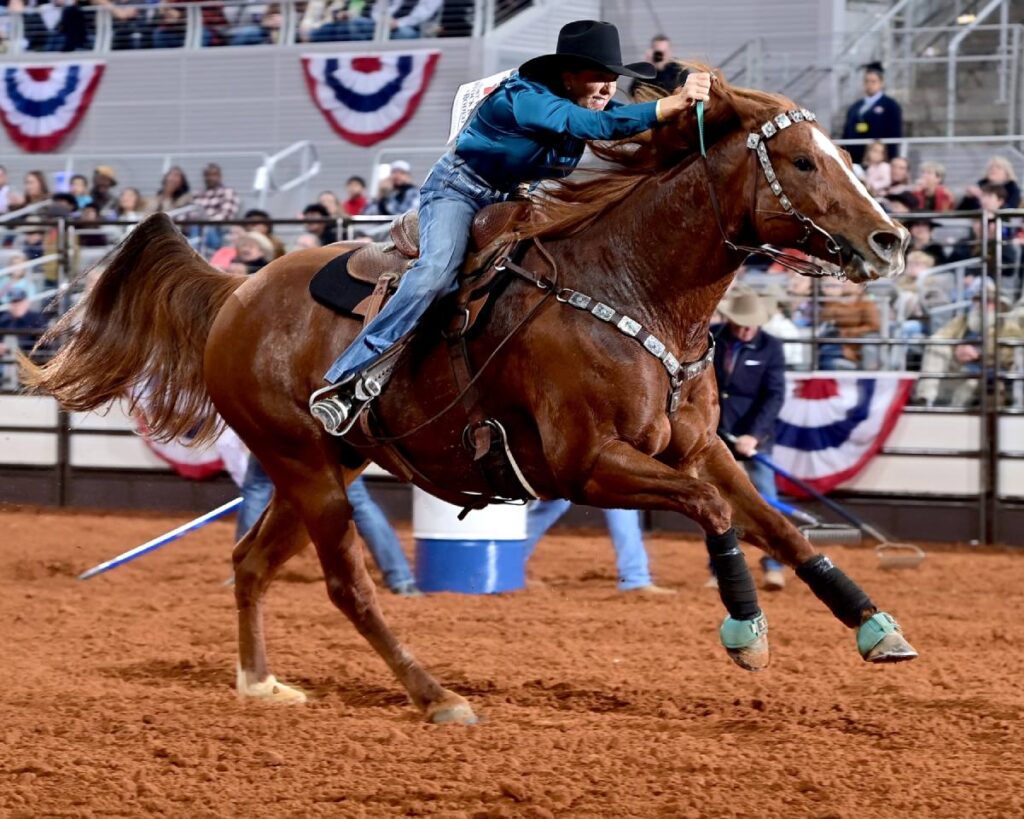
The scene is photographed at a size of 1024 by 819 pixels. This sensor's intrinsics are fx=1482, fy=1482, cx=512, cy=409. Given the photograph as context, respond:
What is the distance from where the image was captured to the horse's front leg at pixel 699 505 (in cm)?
464

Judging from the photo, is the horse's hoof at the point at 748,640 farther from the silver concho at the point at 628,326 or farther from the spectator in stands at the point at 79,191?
the spectator in stands at the point at 79,191

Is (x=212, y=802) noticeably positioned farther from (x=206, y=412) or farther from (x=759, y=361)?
(x=759, y=361)

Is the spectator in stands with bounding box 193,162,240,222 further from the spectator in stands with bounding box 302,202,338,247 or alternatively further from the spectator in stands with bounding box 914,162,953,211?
the spectator in stands with bounding box 914,162,953,211

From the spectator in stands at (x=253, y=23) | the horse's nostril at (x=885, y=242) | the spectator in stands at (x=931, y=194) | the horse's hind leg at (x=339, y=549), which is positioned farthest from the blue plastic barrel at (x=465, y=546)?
the spectator in stands at (x=253, y=23)

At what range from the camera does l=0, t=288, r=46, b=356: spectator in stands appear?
13508 millimetres

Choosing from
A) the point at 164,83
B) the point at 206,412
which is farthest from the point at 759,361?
the point at 164,83

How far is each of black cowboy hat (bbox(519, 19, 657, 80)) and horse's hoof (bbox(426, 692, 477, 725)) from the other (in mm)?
2258

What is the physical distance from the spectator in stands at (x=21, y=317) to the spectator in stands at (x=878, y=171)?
7.49 metres

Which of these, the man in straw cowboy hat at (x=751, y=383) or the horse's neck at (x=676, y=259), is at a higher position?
the horse's neck at (x=676, y=259)

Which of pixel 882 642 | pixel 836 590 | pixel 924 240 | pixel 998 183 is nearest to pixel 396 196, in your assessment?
pixel 924 240

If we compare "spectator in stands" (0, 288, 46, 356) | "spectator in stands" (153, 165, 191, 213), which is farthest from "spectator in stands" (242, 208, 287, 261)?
"spectator in stands" (153, 165, 191, 213)

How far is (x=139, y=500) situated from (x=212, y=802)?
9.37 metres

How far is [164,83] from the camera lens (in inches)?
803

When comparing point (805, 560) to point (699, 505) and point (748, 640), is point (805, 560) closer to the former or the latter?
point (748, 640)
